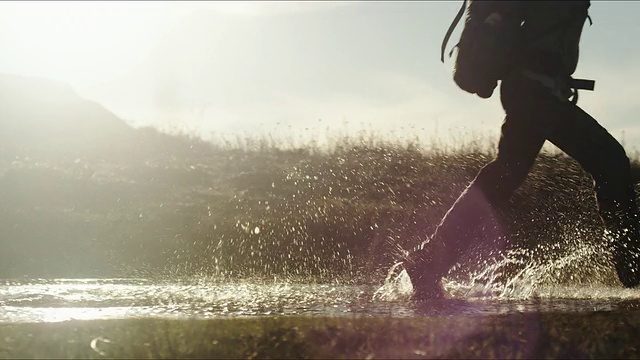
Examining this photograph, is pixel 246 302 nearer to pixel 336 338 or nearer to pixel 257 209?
pixel 336 338

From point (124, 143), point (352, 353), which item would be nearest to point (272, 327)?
point (352, 353)

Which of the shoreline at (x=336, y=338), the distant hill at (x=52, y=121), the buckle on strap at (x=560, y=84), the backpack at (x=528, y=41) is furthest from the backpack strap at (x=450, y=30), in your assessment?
the distant hill at (x=52, y=121)

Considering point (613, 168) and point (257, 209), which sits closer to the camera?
point (613, 168)

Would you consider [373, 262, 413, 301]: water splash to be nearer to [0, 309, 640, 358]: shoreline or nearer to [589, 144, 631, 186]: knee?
[589, 144, 631, 186]: knee

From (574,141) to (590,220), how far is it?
456cm

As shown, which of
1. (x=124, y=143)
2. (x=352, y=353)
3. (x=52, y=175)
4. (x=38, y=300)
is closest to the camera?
(x=352, y=353)

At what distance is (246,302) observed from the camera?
3963mm

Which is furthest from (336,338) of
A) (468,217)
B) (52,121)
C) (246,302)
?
(52,121)

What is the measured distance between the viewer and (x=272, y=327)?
2635 millimetres

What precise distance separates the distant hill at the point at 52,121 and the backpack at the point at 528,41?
12.0 meters

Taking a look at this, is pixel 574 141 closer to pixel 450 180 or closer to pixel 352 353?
pixel 352 353

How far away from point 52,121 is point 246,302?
64.3 feet

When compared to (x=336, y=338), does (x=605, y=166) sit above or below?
above

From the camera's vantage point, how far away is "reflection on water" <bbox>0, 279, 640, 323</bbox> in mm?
3336
